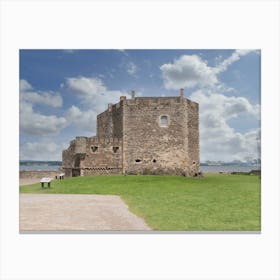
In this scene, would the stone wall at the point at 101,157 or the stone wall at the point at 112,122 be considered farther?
the stone wall at the point at 112,122

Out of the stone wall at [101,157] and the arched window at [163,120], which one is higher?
the arched window at [163,120]

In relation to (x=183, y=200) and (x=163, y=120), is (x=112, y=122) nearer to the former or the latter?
(x=163, y=120)

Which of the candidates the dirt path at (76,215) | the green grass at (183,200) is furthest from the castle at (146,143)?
the dirt path at (76,215)

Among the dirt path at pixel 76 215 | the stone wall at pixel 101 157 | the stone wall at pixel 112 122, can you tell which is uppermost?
the stone wall at pixel 112 122

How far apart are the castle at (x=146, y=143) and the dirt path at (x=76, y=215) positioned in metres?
9.05

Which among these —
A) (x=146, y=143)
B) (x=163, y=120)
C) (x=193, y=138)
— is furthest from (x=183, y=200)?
(x=193, y=138)

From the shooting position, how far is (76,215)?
9914mm

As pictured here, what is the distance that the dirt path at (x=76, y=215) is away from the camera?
9086mm

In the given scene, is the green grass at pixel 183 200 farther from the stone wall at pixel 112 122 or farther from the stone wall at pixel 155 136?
the stone wall at pixel 112 122

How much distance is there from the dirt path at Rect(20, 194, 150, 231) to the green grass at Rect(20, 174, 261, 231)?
471mm

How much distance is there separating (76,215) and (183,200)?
3.79 metres

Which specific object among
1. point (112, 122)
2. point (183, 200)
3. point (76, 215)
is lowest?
point (76, 215)

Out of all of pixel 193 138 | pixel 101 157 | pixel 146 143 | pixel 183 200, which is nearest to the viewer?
pixel 183 200
